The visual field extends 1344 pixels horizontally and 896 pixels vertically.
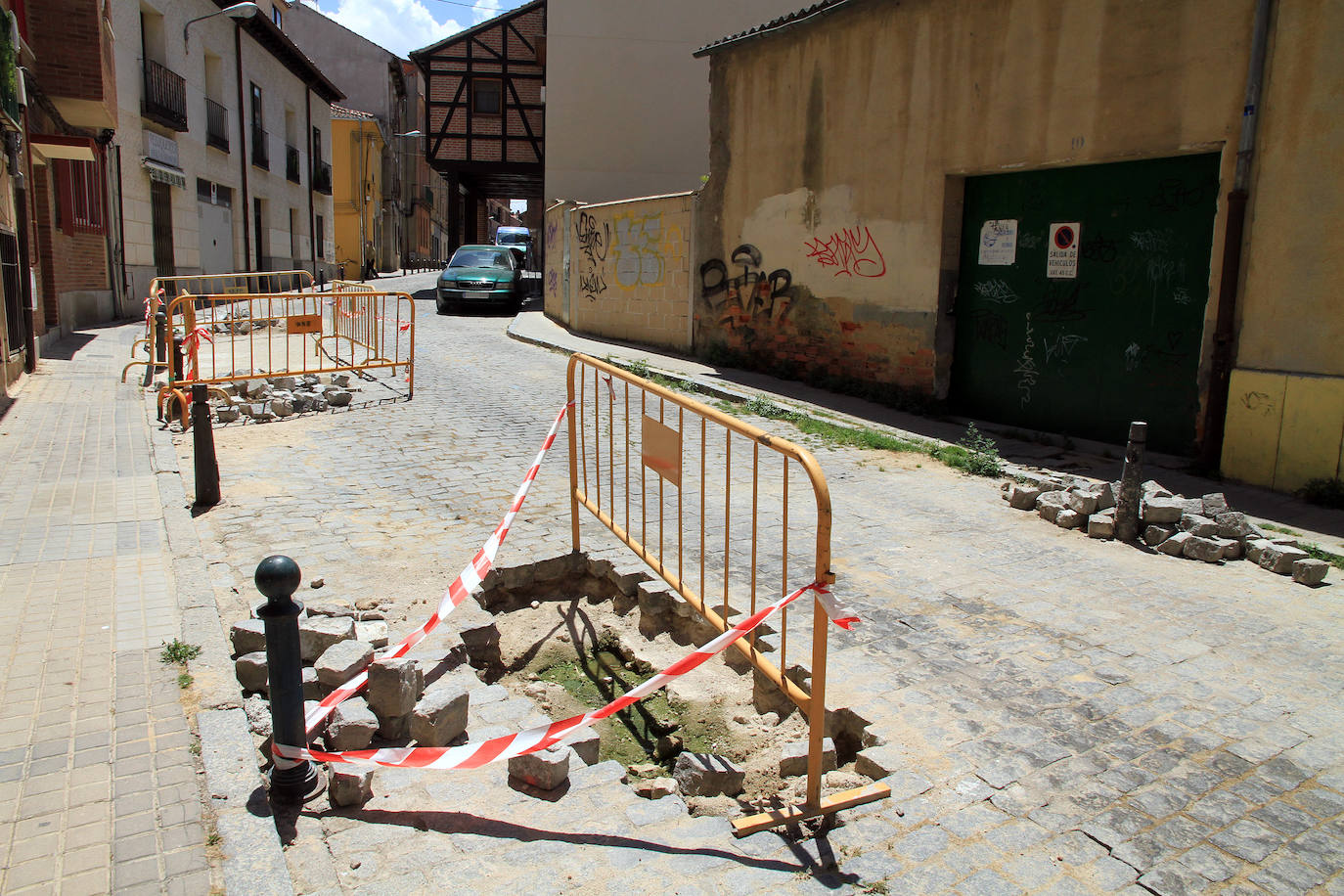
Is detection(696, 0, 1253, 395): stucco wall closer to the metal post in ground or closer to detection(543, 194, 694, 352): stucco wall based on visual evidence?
detection(543, 194, 694, 352): stucco wall

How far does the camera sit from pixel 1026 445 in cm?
940

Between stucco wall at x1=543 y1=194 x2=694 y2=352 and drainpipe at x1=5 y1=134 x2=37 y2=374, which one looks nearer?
drainpipe at x1=5 y1=134 x2=37 y2=374

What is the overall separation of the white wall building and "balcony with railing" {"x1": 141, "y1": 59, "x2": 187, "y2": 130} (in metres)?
0.04

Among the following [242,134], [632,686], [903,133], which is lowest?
[632,686]

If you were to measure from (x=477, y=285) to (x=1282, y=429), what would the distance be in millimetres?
19104

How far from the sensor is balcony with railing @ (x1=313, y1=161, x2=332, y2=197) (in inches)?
1383

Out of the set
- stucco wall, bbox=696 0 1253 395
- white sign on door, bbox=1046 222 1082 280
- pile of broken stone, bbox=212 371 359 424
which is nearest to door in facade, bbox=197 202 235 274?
pile of broken stone, bbox=212 371 359 424

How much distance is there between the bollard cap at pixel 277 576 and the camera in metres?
3.03

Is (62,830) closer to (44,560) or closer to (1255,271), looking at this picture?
(44,560)

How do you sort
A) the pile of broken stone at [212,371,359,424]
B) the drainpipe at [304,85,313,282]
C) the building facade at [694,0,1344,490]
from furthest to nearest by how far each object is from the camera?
the drainpipe at [304,85,313,282]
the pile of broken stone at [212,371,359,424]
the building facade at [694,0,1344,490]

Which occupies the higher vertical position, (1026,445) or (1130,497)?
(1130,497)

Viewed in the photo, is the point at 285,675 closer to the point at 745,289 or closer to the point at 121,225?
the point at 745,289

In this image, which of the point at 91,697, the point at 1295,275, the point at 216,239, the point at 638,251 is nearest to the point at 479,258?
the point at 216,239

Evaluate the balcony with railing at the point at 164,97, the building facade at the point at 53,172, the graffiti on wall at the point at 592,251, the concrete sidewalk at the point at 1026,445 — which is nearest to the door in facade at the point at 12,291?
the building facade at the point at 53,172
